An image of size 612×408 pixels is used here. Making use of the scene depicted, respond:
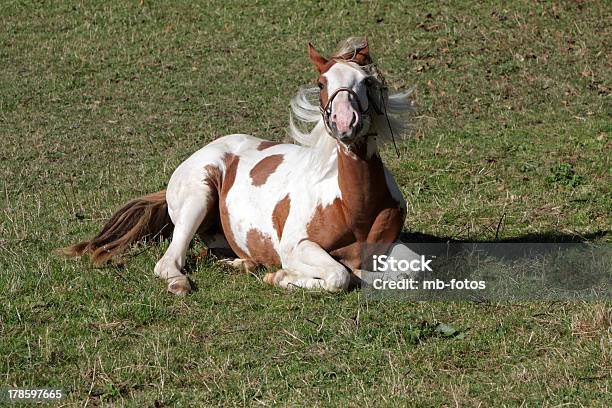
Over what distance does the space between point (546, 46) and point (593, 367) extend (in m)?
10.2

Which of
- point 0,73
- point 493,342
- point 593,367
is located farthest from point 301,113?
point 0,73

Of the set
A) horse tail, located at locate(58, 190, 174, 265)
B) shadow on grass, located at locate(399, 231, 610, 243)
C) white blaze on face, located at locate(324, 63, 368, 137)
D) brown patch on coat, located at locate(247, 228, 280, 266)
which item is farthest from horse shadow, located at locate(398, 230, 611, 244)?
horse tail, located at locate(58, 190, 174, 265)

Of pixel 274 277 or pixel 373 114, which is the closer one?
pixel 373 114

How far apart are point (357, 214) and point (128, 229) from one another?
88.0 inches

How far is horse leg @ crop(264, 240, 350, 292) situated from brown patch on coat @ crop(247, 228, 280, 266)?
0.42m

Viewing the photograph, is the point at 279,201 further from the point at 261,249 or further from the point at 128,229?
the point at 128,229

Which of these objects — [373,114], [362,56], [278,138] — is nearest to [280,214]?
[373,114]

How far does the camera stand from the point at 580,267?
702 centimetres

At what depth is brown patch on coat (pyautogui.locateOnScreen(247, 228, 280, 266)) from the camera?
24.8 feet

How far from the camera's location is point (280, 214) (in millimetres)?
7449

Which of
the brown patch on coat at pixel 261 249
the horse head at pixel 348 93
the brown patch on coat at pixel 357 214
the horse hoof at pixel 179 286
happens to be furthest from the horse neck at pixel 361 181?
the horse hoof at pixel 179 286

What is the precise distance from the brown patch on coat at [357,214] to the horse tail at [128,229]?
174 centimetres

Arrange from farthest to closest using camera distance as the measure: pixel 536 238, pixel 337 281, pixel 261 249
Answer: pixel 536 238 → pixel 261 249 → pixel 337 281

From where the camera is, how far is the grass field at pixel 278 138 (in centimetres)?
537
